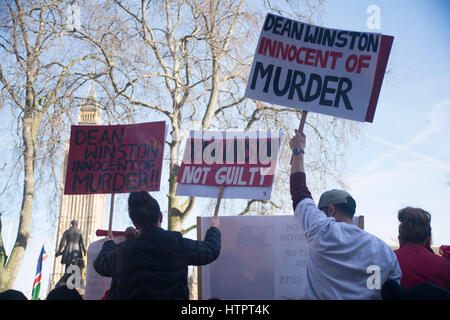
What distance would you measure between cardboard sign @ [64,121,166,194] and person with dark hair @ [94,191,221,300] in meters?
1.64

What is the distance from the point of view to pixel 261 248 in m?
4.35

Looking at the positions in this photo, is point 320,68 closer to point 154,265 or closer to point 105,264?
point 154,265

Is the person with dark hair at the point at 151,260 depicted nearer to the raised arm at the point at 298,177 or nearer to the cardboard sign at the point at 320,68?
the raised arm at the point at 298,177

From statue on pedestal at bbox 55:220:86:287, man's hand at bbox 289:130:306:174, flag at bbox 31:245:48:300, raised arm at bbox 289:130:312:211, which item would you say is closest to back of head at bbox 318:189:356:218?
raised arm at bbox 289:130:312:211

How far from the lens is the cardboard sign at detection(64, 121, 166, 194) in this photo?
4.69 meters

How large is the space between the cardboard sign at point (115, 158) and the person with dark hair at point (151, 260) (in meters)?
1.64

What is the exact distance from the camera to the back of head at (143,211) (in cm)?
296

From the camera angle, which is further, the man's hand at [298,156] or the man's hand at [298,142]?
the man's hand at [298,142]

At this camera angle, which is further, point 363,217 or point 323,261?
point 363,217

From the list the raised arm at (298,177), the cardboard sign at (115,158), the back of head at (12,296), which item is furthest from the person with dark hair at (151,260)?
the cardboard sign at (115,158)
